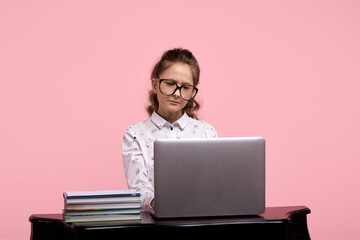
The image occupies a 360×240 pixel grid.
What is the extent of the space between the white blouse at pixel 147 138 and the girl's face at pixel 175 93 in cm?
3

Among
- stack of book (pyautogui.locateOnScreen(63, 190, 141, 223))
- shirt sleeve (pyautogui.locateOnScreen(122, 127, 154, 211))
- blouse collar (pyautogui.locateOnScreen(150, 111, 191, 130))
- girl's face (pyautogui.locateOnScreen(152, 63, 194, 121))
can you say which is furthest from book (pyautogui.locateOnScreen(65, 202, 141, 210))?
blouse collar (pyautogui.locateOnScreen(150, 111, 191, 130))

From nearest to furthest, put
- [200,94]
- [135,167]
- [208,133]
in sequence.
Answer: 1. [135,167]
2. [208,133]
3. [200,94]

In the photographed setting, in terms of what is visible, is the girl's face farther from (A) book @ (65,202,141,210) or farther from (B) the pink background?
(A) book @ (65,202,141,210)

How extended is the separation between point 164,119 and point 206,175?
90cm

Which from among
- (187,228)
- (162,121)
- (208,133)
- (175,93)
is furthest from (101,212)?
(208,133)

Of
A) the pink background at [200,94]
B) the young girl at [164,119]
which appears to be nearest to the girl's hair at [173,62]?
the young girl at [164,119]

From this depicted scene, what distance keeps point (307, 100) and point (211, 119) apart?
68cm

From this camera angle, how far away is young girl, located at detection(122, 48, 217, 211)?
216 centimetres

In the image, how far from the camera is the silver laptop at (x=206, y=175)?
148 centimetres

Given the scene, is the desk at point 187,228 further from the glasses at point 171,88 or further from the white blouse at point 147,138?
the glasses at point 171,88

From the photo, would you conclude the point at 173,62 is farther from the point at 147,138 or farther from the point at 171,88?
the point at 147,138

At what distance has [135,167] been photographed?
214 centimetres

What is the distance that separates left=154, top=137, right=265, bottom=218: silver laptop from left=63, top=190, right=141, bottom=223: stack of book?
76 mm

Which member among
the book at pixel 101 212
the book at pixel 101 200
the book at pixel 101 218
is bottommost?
the book at pixel 101 218
